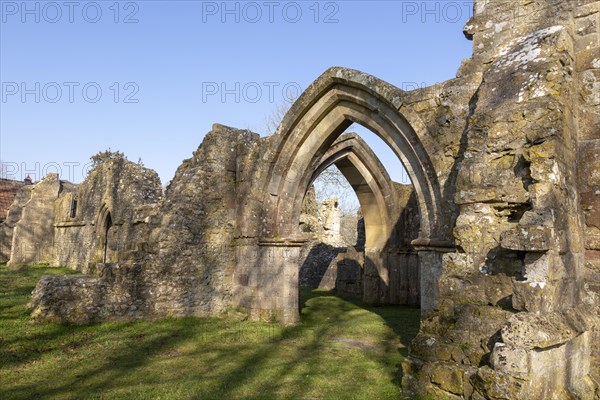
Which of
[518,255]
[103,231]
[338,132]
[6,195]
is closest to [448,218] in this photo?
[518,255]

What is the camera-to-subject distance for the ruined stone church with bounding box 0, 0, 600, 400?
349cm

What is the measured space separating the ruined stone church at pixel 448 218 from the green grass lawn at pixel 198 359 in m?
0.54

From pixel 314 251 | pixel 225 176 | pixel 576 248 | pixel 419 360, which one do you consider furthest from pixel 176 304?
pixel 314 251

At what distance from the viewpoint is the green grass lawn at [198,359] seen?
14.1ft

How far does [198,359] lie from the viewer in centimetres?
542

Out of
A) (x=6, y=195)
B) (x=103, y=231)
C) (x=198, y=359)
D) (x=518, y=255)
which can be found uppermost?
(x=6, y=195)

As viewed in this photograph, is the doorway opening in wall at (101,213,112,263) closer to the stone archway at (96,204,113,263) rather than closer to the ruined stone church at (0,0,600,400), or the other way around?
the stone archway at (96,204,113,263)

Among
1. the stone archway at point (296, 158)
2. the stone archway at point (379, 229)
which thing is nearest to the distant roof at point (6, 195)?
the stone archway at point (379, 229)

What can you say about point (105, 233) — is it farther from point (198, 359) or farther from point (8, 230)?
point (198, 359)

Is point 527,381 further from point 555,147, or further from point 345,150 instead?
point 345,150

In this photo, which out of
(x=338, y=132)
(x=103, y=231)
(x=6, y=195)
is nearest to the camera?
(x=338, y=132)

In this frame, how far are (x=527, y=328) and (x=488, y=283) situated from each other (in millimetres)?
693

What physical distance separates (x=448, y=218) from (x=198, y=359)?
3531mm

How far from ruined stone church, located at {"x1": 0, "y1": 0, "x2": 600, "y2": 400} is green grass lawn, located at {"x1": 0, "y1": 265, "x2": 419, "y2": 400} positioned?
54 cm
